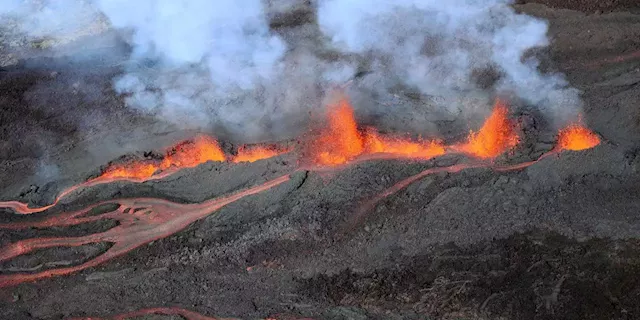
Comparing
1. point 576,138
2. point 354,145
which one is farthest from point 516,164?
point 354,145

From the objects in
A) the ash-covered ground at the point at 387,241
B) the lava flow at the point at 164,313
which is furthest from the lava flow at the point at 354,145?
the lava flow at the point at 164,313

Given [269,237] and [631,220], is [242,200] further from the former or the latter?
[631,220]

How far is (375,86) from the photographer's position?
9.95 meters

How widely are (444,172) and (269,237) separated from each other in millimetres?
2674

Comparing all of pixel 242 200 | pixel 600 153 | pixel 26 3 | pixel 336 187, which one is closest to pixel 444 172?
pixel 336 187

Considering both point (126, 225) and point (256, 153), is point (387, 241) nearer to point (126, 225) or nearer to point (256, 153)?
point (256, 153)

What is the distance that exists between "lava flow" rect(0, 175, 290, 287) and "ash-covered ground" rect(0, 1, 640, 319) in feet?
0.39

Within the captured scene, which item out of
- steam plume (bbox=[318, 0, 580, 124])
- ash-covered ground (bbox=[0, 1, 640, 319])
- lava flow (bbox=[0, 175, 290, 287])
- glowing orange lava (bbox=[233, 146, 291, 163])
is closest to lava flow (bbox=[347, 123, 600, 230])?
ash-covered ground (bbox=[0, 1, 640, 319])

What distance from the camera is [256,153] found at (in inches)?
372

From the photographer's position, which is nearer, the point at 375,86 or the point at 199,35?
the point at 375,86

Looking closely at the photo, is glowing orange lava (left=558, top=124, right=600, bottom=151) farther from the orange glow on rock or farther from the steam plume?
the orange glow on rock

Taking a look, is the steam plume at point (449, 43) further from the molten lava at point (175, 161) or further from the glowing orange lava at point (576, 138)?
the molten lava at point (175, 161)

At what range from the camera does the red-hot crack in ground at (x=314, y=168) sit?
856 centimetres

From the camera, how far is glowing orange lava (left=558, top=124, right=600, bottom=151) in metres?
8.57
